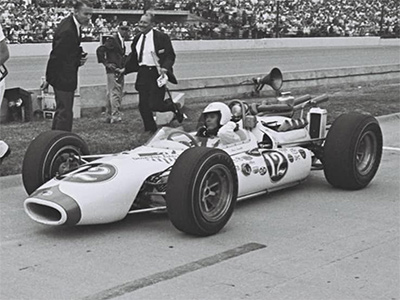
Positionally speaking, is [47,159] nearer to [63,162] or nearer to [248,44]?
[63,162]

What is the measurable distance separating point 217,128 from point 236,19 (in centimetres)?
3403

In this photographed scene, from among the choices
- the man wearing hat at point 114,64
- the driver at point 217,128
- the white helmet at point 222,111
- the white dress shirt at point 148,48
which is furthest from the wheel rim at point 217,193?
the man wearing hat at point 114,64

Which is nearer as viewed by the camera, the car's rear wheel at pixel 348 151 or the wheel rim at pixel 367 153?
the car's rear wheel at pixel 348 151

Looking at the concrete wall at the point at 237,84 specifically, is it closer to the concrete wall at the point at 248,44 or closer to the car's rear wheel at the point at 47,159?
the car's rear wheel at the point at 47,159

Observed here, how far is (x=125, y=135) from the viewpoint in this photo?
11.2 meters

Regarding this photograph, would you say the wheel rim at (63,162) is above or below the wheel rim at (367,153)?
above

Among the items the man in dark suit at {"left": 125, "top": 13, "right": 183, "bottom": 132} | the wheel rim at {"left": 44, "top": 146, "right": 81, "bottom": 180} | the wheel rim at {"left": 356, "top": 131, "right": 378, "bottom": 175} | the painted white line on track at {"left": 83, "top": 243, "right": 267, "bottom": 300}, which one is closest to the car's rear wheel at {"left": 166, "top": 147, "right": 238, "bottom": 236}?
the painted white line on track at {"left": 83, "top": 243, "right": 267, "bottom": 300}

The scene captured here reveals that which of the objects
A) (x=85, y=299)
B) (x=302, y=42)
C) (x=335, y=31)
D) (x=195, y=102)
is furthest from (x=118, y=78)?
(x=335, y=31)

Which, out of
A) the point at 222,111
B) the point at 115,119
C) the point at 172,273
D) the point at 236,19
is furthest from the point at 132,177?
the point at 236,19

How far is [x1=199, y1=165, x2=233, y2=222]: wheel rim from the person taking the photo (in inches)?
249

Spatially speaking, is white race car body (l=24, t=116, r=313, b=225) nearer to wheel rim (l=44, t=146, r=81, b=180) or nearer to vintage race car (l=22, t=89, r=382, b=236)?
vintage race car (l=22, t=89, r=382, b=236)

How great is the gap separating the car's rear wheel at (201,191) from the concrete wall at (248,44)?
24955 millimetres

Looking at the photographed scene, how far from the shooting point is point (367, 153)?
27.3 feet

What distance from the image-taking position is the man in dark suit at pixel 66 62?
9180 mm
